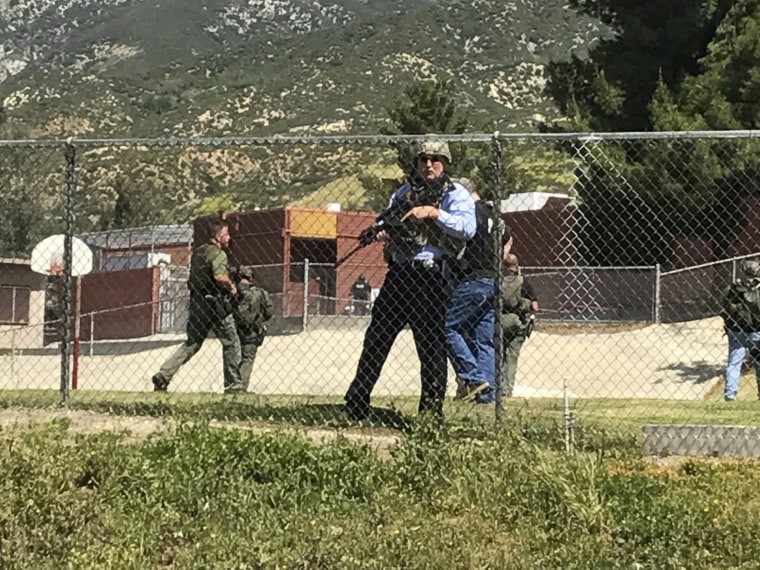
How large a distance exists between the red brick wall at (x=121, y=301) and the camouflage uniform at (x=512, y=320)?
1650 centimetres

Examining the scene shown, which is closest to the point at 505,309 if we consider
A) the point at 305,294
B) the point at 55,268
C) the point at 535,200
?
the point at 55,268

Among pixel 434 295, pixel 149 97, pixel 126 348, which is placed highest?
pixel 149 97

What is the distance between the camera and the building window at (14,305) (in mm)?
37781

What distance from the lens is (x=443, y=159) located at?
25.7 ft

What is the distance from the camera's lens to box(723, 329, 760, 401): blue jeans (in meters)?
12.8

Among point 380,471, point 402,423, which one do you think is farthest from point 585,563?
point 402,423

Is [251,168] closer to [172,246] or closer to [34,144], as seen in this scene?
[172,246]

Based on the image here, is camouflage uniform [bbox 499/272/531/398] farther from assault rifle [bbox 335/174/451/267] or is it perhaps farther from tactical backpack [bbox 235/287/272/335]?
assault rifle [bbox 335/174/451/267]

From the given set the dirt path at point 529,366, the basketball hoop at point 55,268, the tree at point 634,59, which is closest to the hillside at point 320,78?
the tree at point 634,59

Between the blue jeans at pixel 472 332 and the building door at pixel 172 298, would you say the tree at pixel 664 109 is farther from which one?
the blue jeans at pixel 472 332

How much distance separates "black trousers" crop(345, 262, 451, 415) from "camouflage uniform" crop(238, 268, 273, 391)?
5.36m

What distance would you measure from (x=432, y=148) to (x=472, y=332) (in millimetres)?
2788

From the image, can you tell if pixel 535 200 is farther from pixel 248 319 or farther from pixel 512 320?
pixel 512 320

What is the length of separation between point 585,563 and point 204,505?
1.64 meters
